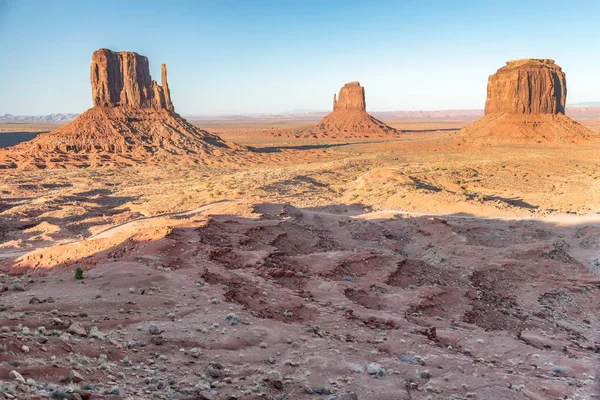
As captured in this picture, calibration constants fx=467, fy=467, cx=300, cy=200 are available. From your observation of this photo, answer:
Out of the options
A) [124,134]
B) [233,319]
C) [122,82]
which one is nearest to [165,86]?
[122,82]

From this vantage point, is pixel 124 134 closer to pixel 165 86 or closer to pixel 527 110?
pixel 165 86

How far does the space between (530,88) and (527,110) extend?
13.2ft

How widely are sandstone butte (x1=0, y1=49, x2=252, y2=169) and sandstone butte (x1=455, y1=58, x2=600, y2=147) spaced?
45649 millimetres

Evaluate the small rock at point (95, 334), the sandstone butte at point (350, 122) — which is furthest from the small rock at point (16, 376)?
the sandstone butte at point (350, 122)

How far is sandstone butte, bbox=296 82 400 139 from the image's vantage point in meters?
128

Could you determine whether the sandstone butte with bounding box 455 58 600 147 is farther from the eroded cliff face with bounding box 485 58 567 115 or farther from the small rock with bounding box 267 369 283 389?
the small rock with bounding box 267 369 283 389

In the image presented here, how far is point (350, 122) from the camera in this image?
136 meters

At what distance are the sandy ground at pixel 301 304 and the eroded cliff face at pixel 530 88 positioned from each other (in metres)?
62.9

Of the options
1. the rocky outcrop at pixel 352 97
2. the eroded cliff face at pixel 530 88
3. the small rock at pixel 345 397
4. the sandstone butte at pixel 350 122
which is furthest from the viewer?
the rocky outcrop at pixel 352 97

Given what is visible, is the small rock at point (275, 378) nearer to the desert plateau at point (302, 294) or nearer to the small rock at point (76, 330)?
the desert plateau at point (302, 294)

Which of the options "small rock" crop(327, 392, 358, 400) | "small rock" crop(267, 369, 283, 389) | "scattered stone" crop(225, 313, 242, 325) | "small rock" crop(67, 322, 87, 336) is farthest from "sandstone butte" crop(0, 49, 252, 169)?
"small rock" crop(327, 392, 358, 400)

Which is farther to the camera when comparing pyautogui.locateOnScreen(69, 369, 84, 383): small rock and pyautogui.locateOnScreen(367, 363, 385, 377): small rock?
pyautogui.locateOnScreen(367, 363, 385, 377): small rock

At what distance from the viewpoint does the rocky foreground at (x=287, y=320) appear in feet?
22.9

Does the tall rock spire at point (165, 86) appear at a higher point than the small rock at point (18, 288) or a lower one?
higher
